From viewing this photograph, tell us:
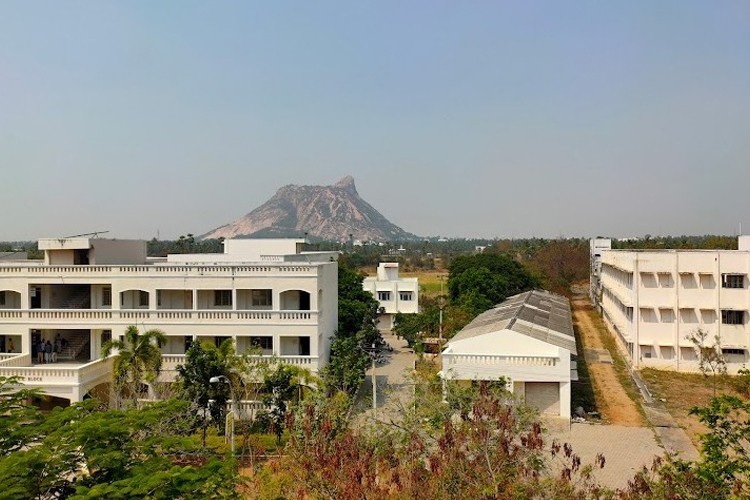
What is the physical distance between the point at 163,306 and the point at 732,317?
26.0m

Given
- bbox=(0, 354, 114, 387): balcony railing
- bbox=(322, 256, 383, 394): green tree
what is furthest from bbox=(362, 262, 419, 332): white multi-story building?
bbox=(0, 354, 114, 387): balcony railing

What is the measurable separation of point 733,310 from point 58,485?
2941 centimetres

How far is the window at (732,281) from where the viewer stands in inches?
1144

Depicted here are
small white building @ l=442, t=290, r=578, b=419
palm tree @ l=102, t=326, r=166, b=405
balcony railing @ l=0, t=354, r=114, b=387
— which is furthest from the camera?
small white building @ l=442, t=290, r=578, b=419

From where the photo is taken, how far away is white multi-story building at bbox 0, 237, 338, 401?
2142 centimetres

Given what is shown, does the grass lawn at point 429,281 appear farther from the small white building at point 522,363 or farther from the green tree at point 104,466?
the green tree at point 104,466

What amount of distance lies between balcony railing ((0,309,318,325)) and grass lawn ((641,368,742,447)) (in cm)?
1376

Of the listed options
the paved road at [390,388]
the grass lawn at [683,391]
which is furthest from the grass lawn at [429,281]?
the grass lawn at [683,391]

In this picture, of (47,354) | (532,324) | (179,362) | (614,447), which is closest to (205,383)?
(179,362)

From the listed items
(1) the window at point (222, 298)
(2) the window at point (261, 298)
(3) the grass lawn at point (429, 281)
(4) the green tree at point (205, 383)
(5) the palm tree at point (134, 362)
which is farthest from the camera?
(3) the grass lawn at point (429, 281)

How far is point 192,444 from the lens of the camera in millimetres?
11047

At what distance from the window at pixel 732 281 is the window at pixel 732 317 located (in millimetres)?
1236

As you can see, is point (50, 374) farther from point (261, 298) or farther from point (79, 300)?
point (261, 298)

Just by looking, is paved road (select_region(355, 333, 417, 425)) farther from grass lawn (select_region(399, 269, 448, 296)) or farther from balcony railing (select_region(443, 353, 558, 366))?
grass lawn (select_region(399, 269, 448, 296))
